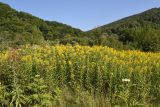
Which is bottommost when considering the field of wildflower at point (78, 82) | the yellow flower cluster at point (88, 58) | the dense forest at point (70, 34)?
the field of wildflower at point (78, 82)

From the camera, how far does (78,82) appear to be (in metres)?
10.1

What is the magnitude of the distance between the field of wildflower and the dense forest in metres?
5.19

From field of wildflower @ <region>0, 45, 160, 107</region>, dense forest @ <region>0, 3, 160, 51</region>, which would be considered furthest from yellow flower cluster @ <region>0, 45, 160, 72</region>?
dense forest @ <region>0, 3, 160, 51</region>

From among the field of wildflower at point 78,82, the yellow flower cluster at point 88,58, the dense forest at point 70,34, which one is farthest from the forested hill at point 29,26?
the field of wildflower at point 78,82

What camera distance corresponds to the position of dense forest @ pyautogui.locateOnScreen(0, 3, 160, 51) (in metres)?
19.3

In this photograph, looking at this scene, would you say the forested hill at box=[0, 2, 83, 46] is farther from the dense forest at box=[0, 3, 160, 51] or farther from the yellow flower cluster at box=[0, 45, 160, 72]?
the yellow flower cluster at box=[0, 45, 160, 72]

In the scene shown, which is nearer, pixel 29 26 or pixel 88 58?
pixel 88 58

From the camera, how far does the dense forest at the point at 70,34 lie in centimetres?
1934

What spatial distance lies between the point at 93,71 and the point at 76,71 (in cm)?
43

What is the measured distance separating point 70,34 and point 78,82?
31.4 m

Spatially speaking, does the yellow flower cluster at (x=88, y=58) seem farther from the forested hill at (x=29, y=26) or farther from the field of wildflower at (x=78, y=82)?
the forested hill at (x=29, y=26)

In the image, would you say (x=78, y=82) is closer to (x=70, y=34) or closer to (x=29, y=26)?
(x=29, y=26)

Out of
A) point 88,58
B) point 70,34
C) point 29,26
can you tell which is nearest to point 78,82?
point 88,58

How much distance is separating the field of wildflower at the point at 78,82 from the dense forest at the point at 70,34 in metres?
5.19
